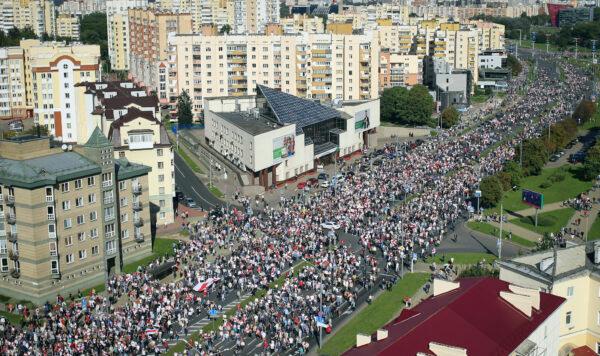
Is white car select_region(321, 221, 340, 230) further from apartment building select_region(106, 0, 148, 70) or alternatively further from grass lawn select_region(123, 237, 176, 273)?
apartment building select_region(106, 0, 148, 70)

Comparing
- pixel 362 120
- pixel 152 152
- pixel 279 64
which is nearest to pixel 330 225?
pixel 152 152

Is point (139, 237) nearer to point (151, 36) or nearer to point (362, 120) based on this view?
→ point (362, 120)

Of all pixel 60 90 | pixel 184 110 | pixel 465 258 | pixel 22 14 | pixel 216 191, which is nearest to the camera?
pixel 465 258

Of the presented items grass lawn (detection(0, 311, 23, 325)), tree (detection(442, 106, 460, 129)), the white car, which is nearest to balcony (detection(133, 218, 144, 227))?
grass lawn (detection(0, 311, 23, 325))

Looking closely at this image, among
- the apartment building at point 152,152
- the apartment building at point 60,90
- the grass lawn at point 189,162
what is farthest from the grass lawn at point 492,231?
the apartment building at point 60,90

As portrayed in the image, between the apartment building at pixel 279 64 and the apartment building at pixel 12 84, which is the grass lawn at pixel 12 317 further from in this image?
the apartment building at pixel 12 84
